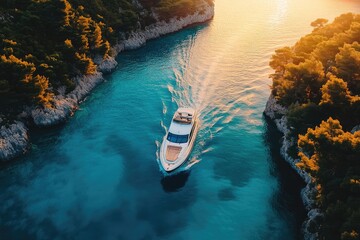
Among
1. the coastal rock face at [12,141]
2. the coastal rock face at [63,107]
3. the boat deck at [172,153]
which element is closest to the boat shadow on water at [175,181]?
the boat deck at [172,153]

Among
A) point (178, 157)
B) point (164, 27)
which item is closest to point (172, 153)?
point (178, 157)

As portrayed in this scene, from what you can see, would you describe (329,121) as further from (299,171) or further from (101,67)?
(101,67)

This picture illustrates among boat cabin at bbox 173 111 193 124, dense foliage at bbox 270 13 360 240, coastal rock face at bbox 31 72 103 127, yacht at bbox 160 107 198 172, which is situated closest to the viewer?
dense foliage at bbox 270 13 360 240

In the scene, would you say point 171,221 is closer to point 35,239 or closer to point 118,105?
point 35,239

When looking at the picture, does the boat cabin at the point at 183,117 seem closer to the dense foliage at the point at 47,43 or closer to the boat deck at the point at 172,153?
Result: the boat deck at the point at 172,153

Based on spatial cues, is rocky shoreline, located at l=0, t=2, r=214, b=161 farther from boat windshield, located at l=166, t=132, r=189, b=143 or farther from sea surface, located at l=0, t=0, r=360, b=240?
boat windshield, located at l=166, t=132, r=189, b=143

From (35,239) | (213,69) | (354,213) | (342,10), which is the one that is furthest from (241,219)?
(342,10)

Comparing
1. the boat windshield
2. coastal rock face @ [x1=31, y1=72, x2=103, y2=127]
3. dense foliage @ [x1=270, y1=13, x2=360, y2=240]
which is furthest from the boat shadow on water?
coastal rock face @ [x1=31, y1=72, x2=103, y2=127]
